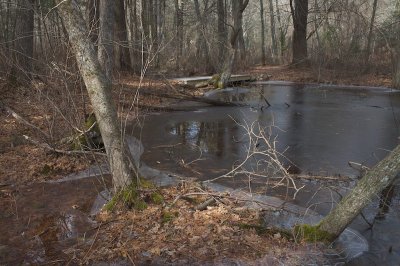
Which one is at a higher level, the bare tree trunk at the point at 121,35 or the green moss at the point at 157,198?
the bare tree trunk at the point at 121,35

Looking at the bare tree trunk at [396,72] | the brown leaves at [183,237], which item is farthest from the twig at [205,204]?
the bare tree trunk at [396,72]

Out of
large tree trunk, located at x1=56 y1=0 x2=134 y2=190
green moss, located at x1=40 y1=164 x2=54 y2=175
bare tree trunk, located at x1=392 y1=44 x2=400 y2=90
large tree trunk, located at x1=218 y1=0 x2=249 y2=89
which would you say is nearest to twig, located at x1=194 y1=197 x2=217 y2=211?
large tree trunk, located at x1=56 y1=0 x2=134 y2=190

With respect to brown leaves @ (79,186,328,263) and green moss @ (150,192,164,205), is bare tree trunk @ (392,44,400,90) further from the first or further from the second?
green moss @ (150,192,164,205)

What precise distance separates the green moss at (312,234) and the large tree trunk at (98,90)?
241 centimetres

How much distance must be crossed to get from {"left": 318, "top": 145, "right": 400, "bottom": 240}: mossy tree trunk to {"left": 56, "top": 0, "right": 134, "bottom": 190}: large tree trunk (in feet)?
9.24

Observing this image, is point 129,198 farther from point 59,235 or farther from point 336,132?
point 336,132

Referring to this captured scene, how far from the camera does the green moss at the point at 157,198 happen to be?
19.3 ft

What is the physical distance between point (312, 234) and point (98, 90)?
333 cm

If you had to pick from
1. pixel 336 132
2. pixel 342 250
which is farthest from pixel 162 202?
pixel 336 132

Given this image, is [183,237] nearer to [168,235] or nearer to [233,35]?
[168,235]

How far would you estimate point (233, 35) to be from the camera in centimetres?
1972

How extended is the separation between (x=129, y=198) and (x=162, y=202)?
1.52ft

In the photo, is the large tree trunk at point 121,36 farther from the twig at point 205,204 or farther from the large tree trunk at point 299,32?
the twig at point 205,204

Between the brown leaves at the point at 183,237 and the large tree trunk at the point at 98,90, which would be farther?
the large tree trunk at the point at 98,90
